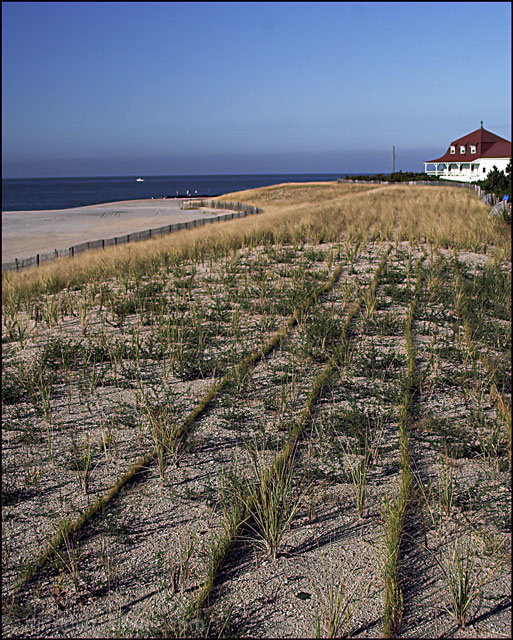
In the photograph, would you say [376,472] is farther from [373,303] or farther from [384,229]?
[384,229]

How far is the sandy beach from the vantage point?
98.4ft

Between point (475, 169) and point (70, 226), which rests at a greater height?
point (475, 169)

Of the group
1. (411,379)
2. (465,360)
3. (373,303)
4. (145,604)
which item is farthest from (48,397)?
(373,303)

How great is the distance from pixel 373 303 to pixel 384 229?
28.8 ft

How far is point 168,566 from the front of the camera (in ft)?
10.2

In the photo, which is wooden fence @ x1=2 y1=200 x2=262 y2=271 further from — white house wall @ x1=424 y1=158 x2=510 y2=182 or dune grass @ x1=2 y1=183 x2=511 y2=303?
white house wall @ x1=424 y1=158 x2=510 y2=182

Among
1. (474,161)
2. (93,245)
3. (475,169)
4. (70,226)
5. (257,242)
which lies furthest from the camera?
(475,169)

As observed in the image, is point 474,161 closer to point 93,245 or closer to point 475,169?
point 475,169

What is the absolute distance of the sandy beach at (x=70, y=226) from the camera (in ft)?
98.4

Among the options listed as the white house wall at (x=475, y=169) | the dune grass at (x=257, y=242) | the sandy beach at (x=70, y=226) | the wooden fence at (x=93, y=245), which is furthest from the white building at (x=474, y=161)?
the sandy beach at (x=70, y=226)

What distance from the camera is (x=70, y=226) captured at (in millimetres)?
42250

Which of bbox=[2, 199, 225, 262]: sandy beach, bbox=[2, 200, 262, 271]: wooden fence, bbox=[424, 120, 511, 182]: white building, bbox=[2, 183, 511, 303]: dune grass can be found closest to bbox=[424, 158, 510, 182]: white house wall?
bbox=[424, 120, 511, 182]: white building

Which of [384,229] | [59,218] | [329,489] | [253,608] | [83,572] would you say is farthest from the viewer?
[59,218]

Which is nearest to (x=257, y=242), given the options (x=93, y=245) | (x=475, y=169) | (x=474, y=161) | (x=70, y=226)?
(x=93, y=245)
